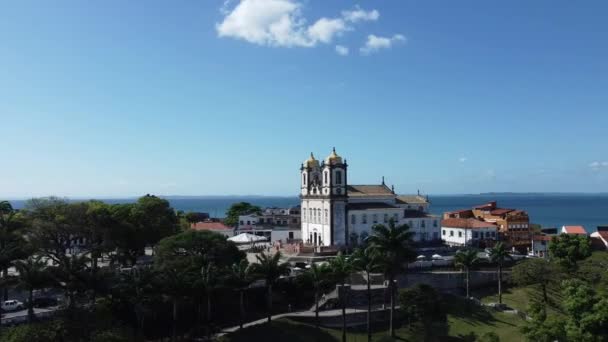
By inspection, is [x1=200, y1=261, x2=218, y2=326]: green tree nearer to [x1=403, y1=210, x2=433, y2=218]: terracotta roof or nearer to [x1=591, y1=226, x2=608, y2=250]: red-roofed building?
[x1=403, y1=210, x2=433, y2=218]: terracotta roof

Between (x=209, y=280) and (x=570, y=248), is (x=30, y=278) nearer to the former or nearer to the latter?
(x=209, y=280)

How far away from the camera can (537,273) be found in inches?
1889

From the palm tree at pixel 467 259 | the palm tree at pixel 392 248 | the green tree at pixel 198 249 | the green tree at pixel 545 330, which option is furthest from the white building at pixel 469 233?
the green tree at pixel 545 330

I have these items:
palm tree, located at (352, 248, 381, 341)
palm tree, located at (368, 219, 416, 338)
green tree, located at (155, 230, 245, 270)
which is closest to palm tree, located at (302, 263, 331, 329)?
palm tree, located at (352, 248, 381, 341)

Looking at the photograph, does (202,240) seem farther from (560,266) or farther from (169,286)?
(560,266)

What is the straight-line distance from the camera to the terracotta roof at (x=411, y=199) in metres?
71.2

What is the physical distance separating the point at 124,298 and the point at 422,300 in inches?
898

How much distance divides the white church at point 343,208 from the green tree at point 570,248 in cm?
1432

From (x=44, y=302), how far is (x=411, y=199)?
48868 millimetres

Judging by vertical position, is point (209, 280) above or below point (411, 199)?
below

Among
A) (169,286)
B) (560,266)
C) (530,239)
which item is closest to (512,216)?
(530,239)

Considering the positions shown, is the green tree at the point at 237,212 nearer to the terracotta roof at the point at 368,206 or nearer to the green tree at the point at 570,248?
the terracotta roof at the point at 368,206

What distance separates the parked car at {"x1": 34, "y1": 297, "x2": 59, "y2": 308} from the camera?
38091 mm

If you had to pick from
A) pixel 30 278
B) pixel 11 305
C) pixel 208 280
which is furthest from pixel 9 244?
pixel 208 280
